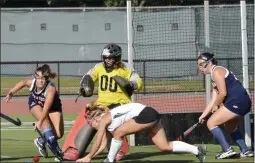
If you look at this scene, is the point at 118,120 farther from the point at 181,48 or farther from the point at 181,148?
the point at 181,48

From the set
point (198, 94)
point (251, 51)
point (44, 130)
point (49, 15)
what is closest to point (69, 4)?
point (49, 15)

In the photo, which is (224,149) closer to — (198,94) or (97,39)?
(198,94)

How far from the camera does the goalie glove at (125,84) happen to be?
1173cm

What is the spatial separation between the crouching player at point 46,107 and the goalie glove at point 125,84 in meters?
1.26

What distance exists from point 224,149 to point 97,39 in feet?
76.3

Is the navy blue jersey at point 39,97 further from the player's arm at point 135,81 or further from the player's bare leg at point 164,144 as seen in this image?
the player's bare leg at point 164,144

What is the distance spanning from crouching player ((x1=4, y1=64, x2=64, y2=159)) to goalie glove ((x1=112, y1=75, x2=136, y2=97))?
126 cm

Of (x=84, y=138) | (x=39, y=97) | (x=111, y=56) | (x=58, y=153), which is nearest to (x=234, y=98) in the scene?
(x=111, y=56)

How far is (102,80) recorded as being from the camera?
474 inches

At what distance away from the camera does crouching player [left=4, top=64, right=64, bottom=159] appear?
41.1ft

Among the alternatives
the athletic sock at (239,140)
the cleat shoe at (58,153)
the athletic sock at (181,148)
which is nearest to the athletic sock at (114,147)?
the athletic sock at (181,148)

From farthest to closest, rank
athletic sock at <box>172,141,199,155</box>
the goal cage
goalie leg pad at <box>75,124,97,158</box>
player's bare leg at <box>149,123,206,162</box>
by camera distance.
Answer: the goal cage
goalie leg pad at <box>75,124,97,158</box>
athletic sock at <box>172,141,199,155</box>
player's bare leg at <box>149,123,206,162</box>

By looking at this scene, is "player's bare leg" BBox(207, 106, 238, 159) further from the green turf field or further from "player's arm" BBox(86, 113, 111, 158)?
"player's arm" BBox(86, 113, 111, 158)

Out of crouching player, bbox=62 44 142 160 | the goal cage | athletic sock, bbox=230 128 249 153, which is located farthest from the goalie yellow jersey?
the goal cage
